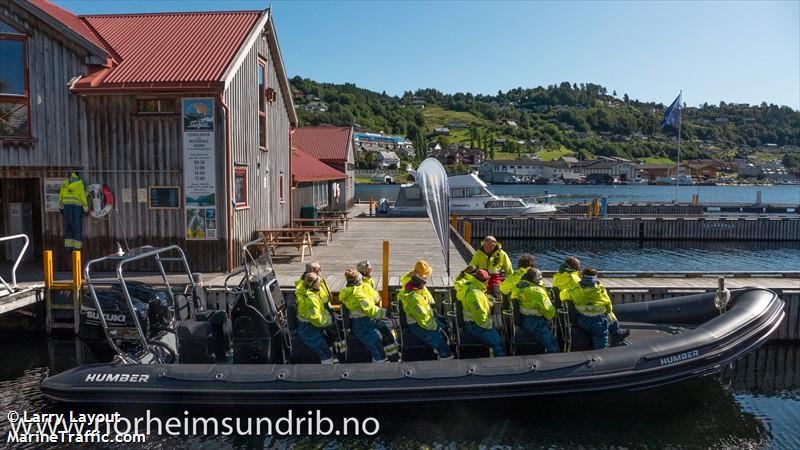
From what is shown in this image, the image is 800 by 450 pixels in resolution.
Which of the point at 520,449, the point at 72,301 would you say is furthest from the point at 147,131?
the point at 520,449

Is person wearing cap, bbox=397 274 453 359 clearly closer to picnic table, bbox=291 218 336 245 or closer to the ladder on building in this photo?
the ladder on building

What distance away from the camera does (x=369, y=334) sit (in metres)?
8.16

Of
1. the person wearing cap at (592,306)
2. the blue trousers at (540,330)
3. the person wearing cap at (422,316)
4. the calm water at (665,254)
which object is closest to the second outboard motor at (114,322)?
the person wearing cap at (422,316)

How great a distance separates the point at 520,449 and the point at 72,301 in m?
9.14

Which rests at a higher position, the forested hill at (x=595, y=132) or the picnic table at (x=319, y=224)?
the forested hill at (x=595, y=132)

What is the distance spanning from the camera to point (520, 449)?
7.67 meters

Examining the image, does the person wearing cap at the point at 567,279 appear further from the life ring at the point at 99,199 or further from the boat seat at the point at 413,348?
the life ring at the point at 99,199

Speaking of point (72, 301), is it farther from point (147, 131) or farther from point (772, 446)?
point (772, 446)

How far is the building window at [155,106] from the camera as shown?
1345cm

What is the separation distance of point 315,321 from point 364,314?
26.0 inches

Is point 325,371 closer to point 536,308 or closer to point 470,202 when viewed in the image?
point 536,308

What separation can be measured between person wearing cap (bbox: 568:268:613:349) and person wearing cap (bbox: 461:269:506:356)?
3.95 feet

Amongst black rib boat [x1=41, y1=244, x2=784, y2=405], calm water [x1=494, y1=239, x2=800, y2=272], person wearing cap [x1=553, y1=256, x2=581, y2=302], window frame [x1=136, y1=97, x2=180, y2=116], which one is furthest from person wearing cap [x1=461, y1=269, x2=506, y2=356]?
calm water [x1=494, y1=239, x2=800, y2=272]

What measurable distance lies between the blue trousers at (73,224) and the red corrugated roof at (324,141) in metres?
20.7
